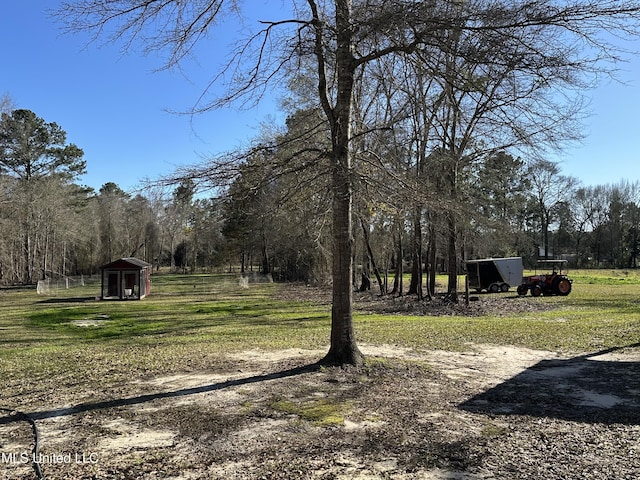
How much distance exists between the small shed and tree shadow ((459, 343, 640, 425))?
24.3m

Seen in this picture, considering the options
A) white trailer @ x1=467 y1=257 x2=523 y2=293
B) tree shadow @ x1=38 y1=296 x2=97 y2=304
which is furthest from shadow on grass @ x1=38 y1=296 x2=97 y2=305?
white trailer @ x1=467 y1=257 x2=523 y2=293

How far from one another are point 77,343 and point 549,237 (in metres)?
68.4

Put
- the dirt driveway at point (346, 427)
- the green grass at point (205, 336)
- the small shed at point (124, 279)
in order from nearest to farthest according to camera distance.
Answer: the dirt driveway at point (346, 427)
the green grass at point (205, 336)
the small shed at point (124, 279)

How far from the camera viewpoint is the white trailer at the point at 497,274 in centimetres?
2886

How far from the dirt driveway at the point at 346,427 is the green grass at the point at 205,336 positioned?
140 cm

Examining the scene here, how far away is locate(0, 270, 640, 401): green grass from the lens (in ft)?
25.0

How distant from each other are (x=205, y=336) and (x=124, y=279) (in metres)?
17.9

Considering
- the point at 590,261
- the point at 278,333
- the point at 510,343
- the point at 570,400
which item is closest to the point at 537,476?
the point at 570,400

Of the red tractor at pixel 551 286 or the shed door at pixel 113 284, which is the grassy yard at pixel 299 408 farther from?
the shed door at pixel 113 284

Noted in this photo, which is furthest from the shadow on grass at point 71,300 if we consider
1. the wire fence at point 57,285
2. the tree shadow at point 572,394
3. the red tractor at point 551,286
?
the tree shadow at point 572,394

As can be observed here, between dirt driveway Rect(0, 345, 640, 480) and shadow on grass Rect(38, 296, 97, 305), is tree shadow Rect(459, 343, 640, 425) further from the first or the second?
shadow on grass Rect(38, 296, 97, 305)

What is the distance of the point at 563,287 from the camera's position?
2473 centimetres

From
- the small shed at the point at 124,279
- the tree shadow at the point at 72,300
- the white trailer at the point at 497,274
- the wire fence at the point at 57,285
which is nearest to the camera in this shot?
the tree shadow at the point at 72,300

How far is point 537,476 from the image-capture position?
3553mm
